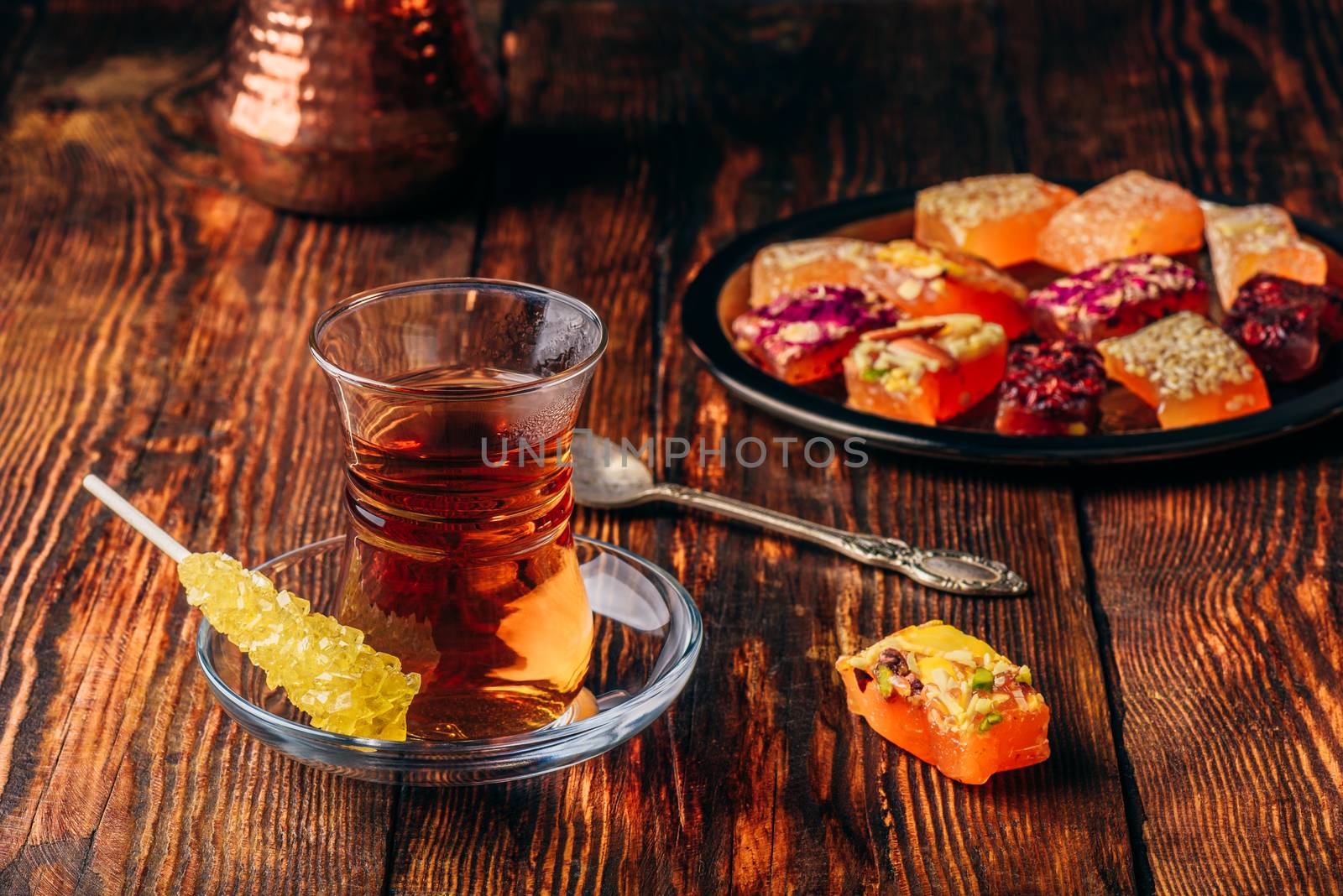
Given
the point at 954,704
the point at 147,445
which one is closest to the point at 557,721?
the point at 954,704

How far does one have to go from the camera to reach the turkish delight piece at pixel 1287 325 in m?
1.29

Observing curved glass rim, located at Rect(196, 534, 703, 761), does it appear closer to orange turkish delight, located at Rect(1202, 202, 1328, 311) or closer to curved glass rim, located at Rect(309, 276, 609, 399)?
curved glass rim, located at Rect(309, 276, 609, 399)

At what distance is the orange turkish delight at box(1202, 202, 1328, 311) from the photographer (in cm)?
143

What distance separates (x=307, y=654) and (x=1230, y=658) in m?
0.60

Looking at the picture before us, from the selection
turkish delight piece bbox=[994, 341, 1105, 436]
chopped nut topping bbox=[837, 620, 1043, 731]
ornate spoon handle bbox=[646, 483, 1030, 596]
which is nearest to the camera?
chopped nut topping bbox=[837, 620, 1043, 731]

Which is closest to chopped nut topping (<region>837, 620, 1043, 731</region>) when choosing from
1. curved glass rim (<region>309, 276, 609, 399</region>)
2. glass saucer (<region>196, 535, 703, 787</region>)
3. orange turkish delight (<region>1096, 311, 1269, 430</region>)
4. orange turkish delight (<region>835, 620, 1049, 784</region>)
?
orange turkish delight (<region>835, 620, 1049, 784</region>)

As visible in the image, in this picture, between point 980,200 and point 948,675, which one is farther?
point 980,200

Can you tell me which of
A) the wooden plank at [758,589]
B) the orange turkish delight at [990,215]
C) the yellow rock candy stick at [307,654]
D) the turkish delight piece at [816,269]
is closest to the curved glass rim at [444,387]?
the yellow rock candy stick at [307,654]

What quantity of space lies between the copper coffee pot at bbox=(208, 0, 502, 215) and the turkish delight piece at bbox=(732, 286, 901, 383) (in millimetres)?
447

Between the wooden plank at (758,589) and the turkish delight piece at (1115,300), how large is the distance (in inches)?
7.8

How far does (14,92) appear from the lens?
1958 mm

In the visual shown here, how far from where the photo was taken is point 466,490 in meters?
0.83

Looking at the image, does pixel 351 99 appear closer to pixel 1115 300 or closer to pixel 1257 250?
pixel 1115 300

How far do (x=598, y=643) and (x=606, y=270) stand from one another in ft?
2.26
